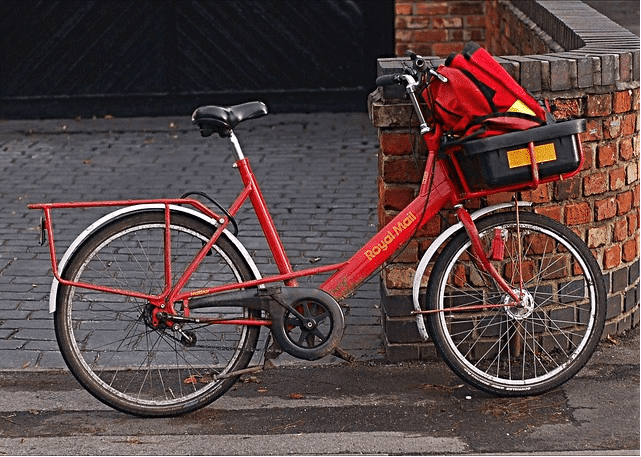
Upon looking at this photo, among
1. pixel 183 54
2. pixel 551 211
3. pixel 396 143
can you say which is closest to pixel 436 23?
pixel 183 54

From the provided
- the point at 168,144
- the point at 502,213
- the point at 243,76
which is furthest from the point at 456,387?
the point at 243,76

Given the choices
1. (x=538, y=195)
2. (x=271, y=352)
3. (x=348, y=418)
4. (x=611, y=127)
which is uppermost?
(x=611, y=127)

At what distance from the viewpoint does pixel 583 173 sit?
214 inches

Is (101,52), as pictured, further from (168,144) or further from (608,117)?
(608,117)

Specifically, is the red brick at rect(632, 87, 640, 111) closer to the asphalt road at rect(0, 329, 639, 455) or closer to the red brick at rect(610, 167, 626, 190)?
the red brick at rect(610, 167, 626, 190)

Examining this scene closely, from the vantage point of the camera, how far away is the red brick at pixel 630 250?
5754 millimetres

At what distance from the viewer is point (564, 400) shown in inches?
199

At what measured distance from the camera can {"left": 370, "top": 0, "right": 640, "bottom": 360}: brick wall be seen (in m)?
5.23

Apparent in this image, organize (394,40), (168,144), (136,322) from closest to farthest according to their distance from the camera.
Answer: (136,322)
(168,144)
(394,40)

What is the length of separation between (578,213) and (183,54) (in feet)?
19.8

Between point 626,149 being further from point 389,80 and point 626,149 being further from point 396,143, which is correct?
point 389,80

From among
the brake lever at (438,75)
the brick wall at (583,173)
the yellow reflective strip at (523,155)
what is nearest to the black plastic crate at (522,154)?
the yellow reflective strip at (523,155)

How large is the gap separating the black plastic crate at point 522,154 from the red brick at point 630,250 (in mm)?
1108

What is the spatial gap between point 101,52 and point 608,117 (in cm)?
636
